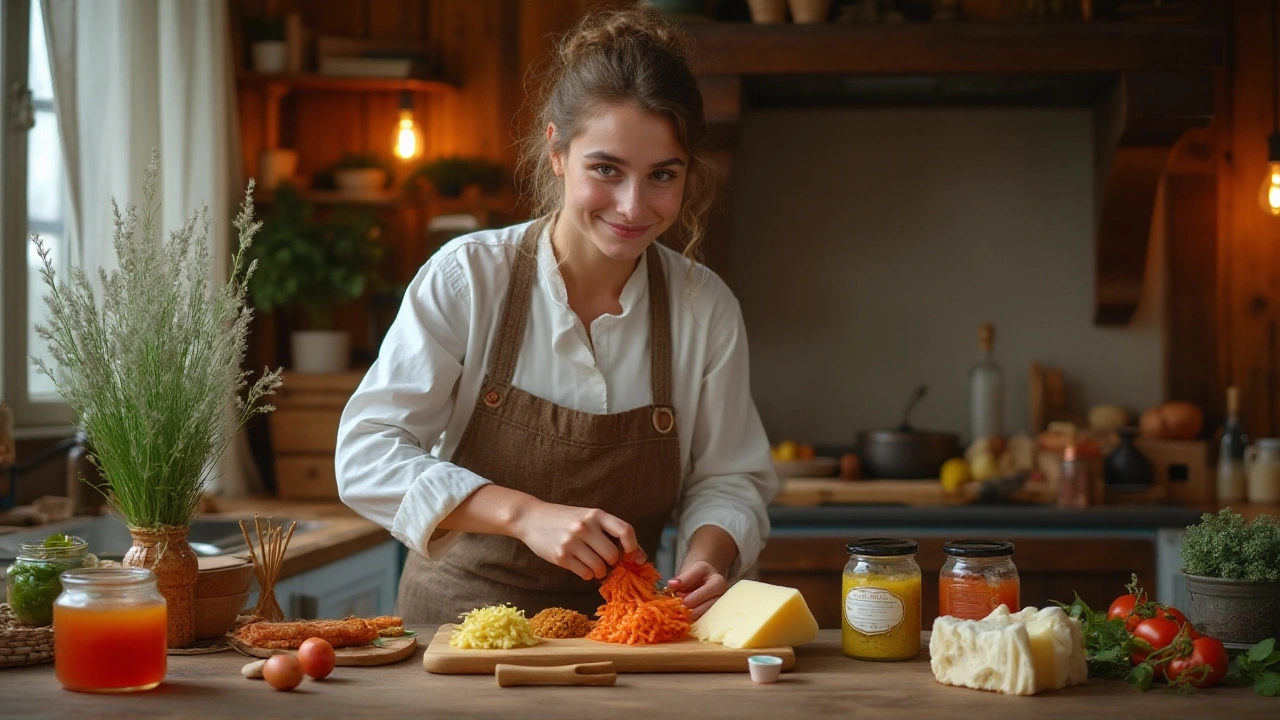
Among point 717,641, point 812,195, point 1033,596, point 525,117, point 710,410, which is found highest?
point 525,117

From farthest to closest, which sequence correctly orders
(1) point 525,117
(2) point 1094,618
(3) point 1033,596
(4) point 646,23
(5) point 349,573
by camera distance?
1. (1) point 525,117
2. (3) point 1033,596
3. (5) point 349,573
4. (4) point 646,23
5. (2) point 1094,618

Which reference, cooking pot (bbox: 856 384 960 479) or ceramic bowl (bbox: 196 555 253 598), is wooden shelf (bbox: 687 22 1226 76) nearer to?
cooking pot (bbox: 856 384 960 479)

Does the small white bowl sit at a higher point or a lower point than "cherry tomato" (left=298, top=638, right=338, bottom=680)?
lower

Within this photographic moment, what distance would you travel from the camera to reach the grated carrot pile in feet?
5.08

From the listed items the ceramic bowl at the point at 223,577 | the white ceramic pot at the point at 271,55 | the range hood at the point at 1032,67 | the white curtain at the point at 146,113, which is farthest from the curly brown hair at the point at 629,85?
the white ceramic pot at the point at 271,55

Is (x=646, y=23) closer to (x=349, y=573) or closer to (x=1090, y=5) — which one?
(x=349, y=573)

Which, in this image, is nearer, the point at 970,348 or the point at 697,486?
the point at 697,486

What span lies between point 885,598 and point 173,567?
2.87 ft

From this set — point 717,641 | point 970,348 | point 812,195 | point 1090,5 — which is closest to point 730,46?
point 812,195

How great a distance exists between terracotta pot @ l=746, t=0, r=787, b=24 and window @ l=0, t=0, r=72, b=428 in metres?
1.75

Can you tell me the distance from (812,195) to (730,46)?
0.71m

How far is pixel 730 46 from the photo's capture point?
3.34 meters

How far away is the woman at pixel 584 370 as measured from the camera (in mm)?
1810

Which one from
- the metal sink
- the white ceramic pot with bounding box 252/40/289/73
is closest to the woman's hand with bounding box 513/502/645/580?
the metal sink
